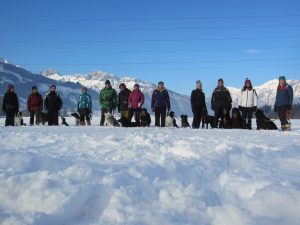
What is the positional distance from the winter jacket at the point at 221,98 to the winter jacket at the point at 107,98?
3.83 metres

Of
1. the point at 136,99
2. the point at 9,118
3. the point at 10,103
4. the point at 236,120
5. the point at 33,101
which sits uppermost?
the point at 136,99

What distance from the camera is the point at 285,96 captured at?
1234cm

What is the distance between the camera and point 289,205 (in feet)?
12.5

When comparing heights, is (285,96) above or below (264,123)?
above

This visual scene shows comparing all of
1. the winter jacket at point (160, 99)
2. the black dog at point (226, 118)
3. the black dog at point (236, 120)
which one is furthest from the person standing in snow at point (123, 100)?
the black dog at point (236, 120)

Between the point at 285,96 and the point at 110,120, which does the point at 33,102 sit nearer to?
the point at 110,120

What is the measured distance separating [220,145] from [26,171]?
3.24 m

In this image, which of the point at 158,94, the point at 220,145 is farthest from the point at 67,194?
the point at 158,94

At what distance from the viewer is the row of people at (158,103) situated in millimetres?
12500

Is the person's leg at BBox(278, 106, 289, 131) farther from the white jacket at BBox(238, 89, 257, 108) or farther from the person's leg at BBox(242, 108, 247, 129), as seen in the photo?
the person's leg at BBox(242, 108, 247, 129)

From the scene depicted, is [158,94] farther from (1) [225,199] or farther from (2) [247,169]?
(1) [225,199]

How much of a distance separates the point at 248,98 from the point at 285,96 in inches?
67.5

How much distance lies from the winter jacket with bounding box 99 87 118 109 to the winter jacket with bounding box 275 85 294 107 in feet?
20.0

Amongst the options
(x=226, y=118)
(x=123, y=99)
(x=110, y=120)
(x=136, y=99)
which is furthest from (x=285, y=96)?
(x=110, y=120)
